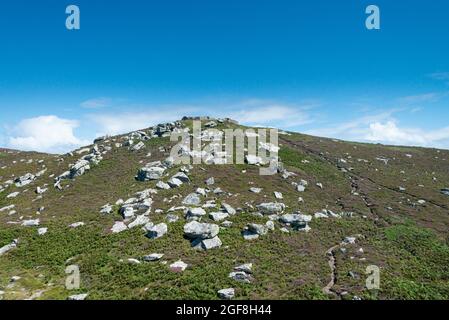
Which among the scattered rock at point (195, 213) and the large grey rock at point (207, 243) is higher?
the scattered rock at point (195, 213)

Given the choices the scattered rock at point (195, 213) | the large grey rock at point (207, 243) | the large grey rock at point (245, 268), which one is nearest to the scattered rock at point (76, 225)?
the scattered rock at point (195, 213)

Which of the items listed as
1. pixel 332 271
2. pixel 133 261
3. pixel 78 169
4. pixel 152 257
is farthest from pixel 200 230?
pixel 78 169

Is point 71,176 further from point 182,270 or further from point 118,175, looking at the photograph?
point 182,270

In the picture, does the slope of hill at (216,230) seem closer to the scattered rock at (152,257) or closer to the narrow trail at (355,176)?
the scattered rock at (152,257)
